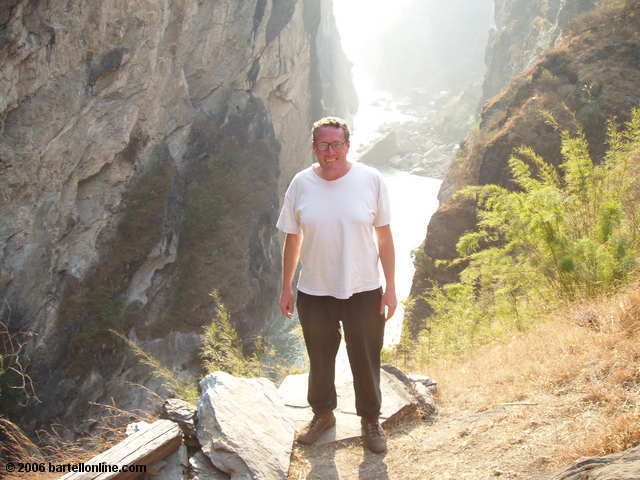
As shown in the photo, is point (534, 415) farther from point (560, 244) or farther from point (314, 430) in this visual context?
point (560, 244)

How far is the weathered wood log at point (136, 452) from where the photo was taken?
2.67 metres

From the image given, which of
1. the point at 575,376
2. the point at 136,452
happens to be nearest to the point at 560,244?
the point at 575,376

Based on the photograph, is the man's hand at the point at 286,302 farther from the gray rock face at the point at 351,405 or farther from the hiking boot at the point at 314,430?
the gray rock face at the point at 351,405

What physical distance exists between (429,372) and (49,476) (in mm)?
3807

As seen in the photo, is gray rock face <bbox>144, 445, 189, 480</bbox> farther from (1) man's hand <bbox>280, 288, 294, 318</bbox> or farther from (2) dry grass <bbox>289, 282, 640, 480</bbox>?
→ (1) man's hand <bbox>280, 288, 294, 318</bbox>

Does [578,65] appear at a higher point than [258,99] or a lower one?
lower

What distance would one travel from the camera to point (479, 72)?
110 metres

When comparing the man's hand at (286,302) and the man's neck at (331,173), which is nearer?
the man's neck at (331,173)

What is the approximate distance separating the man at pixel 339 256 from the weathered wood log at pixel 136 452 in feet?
3.29

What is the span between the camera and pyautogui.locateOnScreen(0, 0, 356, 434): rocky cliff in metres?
11.0

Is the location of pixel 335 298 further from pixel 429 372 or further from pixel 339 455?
pixel 429 372

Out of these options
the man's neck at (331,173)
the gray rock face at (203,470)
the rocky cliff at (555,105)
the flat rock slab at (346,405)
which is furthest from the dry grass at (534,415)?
the rocky cliff at (555,105)

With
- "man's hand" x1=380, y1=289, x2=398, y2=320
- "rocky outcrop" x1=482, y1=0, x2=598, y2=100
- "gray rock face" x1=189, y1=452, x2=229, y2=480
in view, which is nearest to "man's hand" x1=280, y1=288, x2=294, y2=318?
"man's hand" x1=380, y1=289, x2=398, y2=320

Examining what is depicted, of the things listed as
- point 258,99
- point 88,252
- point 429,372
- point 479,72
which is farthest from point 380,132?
point 429,372
